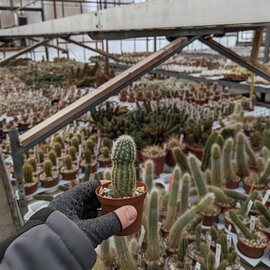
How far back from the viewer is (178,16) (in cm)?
104

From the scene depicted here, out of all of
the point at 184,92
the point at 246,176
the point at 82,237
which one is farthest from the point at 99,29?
the point at 184,92

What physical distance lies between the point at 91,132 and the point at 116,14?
1.42m

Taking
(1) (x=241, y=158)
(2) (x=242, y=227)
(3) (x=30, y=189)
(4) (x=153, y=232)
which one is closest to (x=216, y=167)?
(1) (x=241, y=158)

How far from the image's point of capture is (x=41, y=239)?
480mm

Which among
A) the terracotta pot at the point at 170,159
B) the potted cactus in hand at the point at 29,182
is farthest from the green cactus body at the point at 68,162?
the terracotta pot at the point at 170,159

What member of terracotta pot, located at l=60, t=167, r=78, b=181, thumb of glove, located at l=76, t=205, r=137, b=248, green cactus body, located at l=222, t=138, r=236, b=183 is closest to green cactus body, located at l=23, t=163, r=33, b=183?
terracotta pot, located at l=60, t=167, r=78, b=181

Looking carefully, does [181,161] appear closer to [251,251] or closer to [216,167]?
[216,167]

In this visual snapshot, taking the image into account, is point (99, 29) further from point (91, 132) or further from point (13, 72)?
point (13, 72)

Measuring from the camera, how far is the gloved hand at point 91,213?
0.53 m

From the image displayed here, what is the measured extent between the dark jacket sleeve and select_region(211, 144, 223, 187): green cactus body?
1169 mm

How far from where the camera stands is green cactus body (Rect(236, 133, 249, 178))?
172 cm

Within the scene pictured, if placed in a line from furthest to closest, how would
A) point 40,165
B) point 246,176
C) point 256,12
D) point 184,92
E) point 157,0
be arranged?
point 184,92 → point 40,165 → point 246,176 → point 157,0 → point 256,12

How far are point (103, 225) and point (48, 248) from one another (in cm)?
10

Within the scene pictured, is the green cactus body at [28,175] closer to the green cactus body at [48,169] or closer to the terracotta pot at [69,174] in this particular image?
the green cactus body at [48,169]
